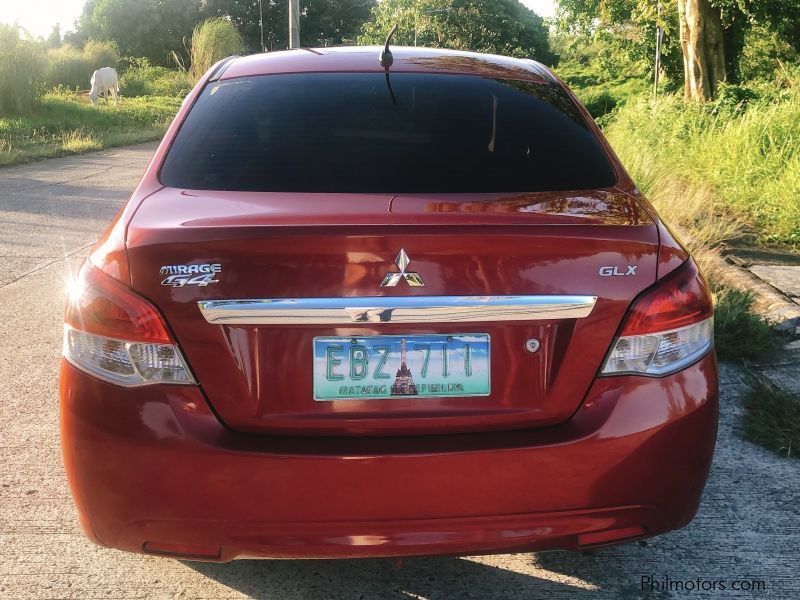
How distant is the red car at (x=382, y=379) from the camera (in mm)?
2062

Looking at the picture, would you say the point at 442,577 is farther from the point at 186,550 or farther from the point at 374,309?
the point at 374,309

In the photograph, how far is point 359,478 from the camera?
2.08 meters

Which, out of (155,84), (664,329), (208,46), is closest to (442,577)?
(664,329)

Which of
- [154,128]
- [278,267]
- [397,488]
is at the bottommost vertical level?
[154,128]

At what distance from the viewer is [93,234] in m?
8.66

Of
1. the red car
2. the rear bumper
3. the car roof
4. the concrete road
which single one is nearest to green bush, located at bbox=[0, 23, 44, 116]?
the concrete road

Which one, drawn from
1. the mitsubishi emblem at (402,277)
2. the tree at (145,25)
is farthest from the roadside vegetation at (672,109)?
the tree at (145,25)

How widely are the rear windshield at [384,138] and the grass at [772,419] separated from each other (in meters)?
1.71

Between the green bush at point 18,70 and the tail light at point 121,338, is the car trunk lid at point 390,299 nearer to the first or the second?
the tail light at point 121,338

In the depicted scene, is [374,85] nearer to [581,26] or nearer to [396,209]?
[396,209]

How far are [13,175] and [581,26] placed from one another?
29617 mm

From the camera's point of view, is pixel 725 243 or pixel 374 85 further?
pixel 725 243

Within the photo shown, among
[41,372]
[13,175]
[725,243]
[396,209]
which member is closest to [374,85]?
[396,209]

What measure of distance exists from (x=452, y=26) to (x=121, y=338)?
65242mm
